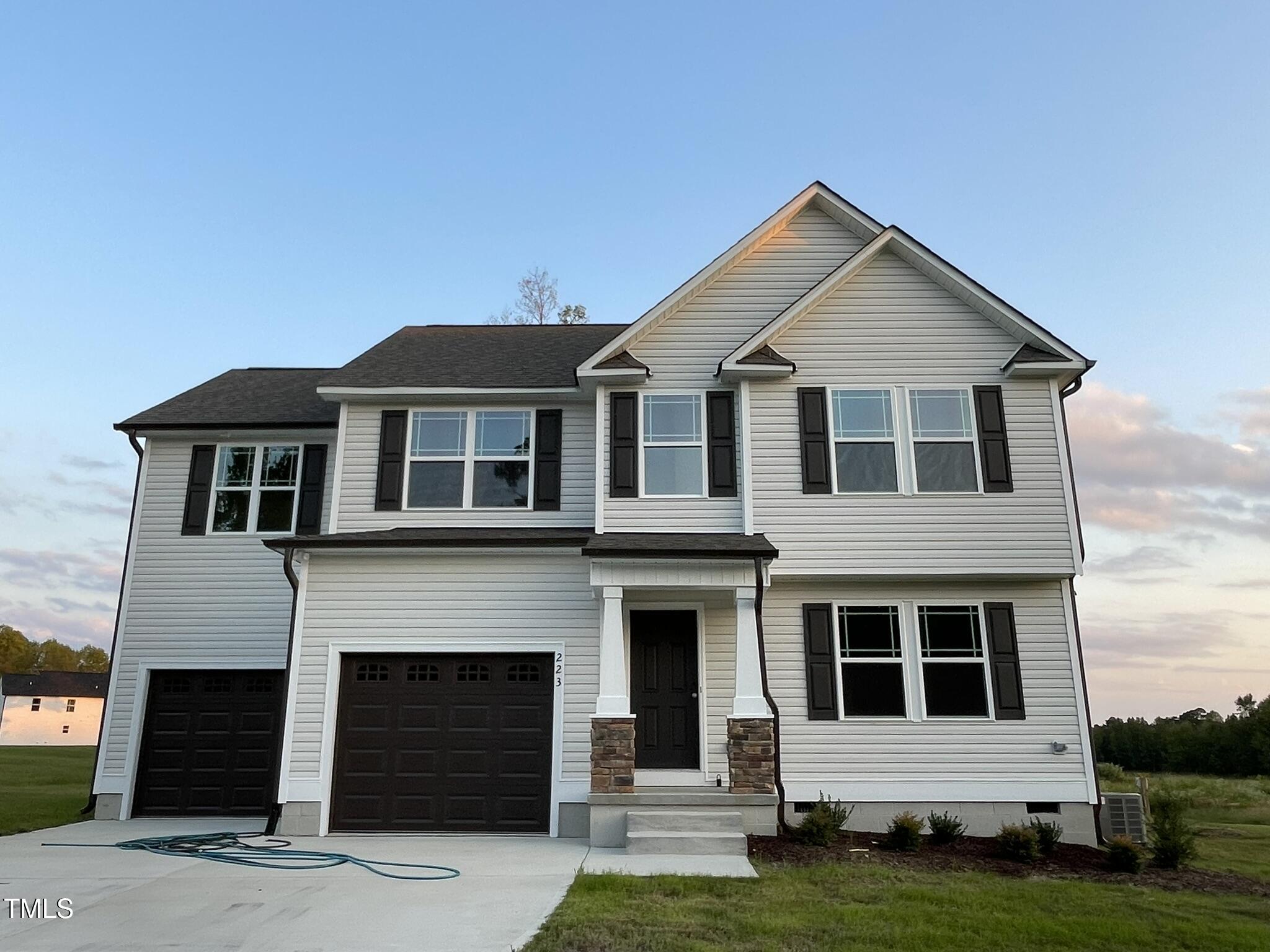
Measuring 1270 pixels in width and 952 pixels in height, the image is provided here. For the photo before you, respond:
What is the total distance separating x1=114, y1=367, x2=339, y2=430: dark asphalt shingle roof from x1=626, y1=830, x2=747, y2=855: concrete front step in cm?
811

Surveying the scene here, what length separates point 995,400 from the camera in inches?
484

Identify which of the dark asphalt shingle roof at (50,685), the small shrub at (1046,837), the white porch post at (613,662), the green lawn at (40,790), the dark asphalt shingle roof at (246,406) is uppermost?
the dark asphalt shingle roof at (246,406)

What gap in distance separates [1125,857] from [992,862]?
4.38 feet

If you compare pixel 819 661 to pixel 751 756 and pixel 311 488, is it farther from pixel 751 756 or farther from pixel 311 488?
pixel 311 488

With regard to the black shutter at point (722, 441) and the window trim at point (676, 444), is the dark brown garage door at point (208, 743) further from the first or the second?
the black shutter at point (722, 441)

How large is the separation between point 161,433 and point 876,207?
12.0 metres

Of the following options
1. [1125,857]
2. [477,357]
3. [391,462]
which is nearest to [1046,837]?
[1125,857]

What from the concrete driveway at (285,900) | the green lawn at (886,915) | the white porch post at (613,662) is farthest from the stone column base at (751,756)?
the concrete driveway at (285,900)

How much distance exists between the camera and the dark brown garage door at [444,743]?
11219 mm

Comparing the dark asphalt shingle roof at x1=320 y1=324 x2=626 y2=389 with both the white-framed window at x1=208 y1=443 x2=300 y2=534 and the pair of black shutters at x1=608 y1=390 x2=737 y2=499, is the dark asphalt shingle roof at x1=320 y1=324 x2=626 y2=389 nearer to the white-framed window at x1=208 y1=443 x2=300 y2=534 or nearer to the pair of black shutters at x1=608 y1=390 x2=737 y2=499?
the pair of black shutters at x1=608 y1=390 x2=737 y2=499

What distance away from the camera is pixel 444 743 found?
11.5m

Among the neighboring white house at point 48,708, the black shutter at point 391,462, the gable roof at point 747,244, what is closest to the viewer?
the gable roof at point 747,244

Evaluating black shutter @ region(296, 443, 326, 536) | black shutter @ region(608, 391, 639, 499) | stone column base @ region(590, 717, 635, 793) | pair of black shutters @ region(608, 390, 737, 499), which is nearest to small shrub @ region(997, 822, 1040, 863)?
stone column base @ region(590, 717, 635, 793)

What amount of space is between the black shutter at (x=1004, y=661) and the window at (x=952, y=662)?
0.40ft
